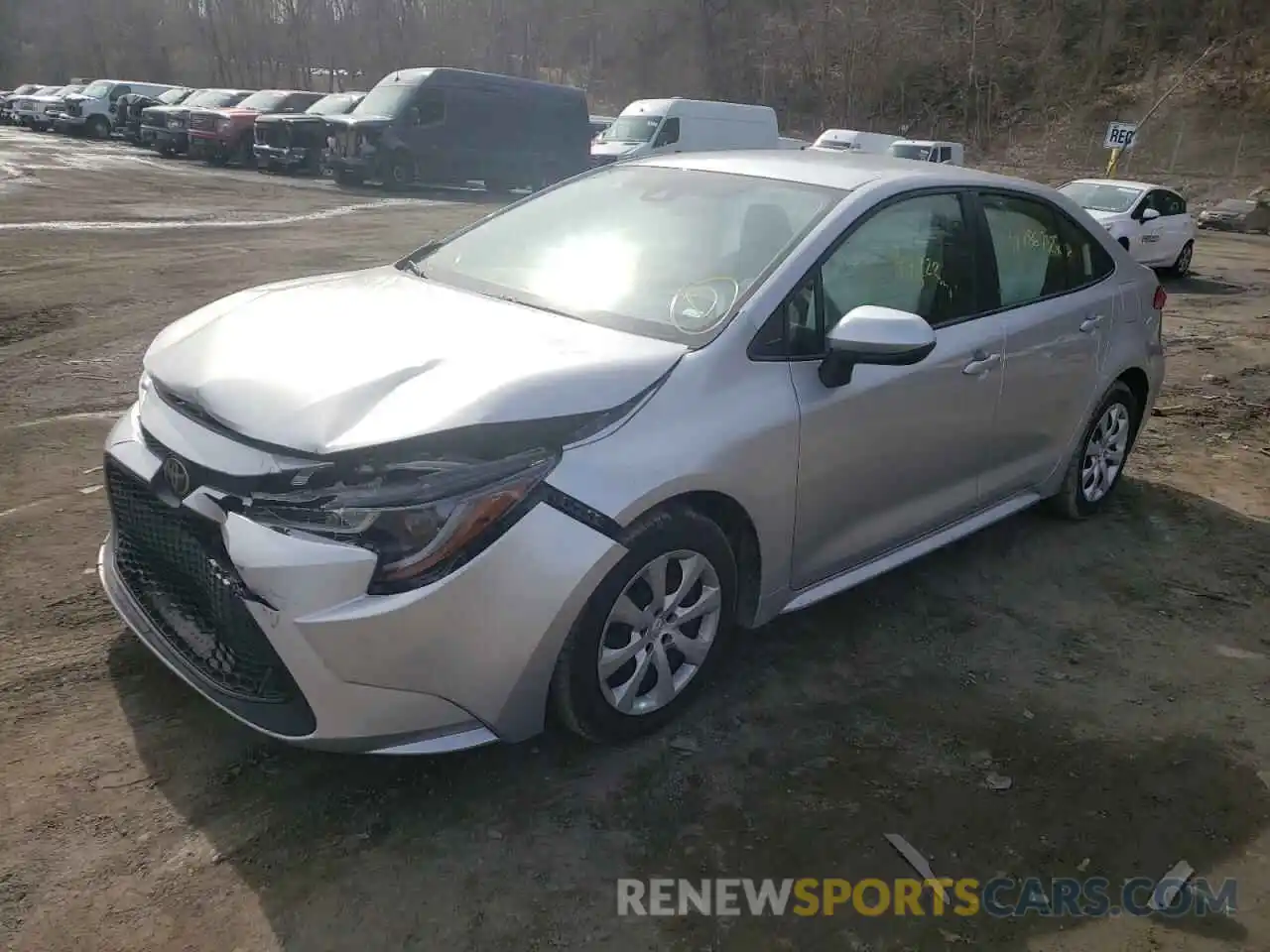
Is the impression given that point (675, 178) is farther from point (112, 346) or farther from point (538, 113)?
point (538, 113)

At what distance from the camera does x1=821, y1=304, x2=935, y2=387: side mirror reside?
10.3ft

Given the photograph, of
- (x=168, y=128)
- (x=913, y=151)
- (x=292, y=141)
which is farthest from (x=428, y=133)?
(x=913, y=151)

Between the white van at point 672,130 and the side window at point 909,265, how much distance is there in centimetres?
1803

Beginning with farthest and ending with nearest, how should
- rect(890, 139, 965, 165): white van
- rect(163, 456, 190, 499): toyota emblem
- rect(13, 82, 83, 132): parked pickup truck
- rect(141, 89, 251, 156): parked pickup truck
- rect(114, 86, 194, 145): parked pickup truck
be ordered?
rect(13, 82, 83, 132): parked pickup truck < rect(114, 86, 194, 145): parked pickup truck < rect(141, 89, 251, 156): parked pickup truck < rect(890, 139, 965, 165): white van < rect(163, 456, 190, 499): toyota emblem

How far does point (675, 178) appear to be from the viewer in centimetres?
399

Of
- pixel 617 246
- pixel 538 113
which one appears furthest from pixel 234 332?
pixel 538 113

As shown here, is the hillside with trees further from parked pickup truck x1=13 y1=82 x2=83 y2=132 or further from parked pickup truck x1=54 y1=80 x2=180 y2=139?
parked pickup truck x1=54 y1=80 x2=180 y2=139

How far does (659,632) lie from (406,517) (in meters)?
0.88

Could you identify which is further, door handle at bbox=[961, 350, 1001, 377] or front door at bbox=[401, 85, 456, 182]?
front door at bbox=[401, 85, 456, 182]

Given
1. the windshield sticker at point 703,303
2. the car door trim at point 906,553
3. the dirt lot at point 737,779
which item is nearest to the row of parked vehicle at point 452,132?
the car door trim at point 906,553

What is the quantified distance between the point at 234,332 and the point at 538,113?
2170 centimetres

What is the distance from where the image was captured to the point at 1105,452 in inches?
202

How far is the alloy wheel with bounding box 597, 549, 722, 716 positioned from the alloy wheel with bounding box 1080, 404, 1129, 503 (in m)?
2.66

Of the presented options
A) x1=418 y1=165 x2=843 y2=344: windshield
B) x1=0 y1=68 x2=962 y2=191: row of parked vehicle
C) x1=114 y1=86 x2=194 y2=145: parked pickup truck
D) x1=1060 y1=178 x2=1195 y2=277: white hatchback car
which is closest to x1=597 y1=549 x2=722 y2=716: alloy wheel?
x1=418 y1=165 x2=843 y2=344: windshield
